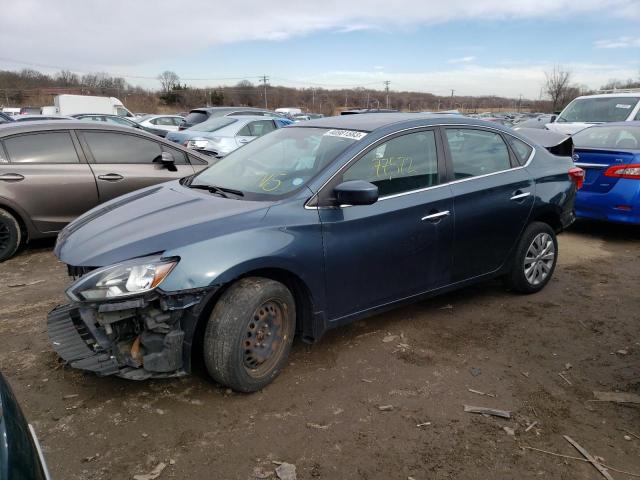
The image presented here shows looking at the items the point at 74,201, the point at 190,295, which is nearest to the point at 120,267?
the point at 190,295

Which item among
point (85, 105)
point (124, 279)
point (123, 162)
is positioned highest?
point (85, 105)

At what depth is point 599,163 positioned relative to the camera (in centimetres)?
650

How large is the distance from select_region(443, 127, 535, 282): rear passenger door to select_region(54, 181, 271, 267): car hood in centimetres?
166

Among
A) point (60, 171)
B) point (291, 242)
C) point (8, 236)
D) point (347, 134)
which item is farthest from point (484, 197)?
point (8, 236)

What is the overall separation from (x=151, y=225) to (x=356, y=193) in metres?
1.25

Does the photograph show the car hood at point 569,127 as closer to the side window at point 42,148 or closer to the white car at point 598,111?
the white car at point 598,111

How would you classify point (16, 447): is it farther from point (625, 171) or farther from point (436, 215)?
point (625, 171)

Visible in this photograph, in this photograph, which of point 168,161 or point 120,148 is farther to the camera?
point 120,148

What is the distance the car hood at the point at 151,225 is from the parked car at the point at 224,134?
6.62 meters

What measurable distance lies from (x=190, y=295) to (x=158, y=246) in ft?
1.08

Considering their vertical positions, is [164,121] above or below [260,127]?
above

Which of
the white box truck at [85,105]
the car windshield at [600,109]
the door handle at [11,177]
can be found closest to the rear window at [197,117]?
the door handle at [11,177]

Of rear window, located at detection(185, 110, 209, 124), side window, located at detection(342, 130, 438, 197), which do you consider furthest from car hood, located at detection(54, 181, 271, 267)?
rear window, located at detection(185, 110, 209, 124)

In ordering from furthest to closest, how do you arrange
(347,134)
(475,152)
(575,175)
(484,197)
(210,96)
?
1. (210,96)
2. (575,175)
3. (475,152)
4. (484,197)
5. (347,134)
